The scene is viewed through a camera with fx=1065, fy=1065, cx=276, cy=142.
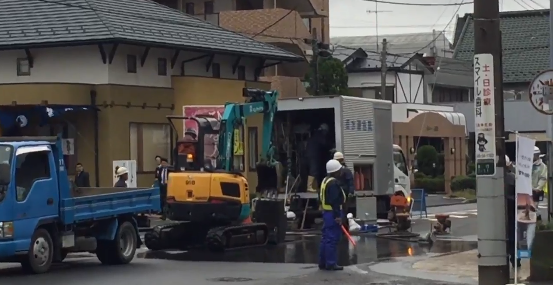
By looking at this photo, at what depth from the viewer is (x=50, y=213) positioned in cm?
1781

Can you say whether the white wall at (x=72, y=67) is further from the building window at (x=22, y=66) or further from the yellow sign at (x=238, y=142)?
the yellow sign at (x=238, y=142)

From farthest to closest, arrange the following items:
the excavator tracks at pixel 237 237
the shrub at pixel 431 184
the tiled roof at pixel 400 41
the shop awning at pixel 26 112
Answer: the tiled roof at pixel 400 41 → the shrub at pixel 431 184 → the shop awning at pixel 26 112 → the excavator tracks at pixel 237 237

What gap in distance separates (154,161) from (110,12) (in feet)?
16.7

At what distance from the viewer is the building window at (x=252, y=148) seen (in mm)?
37969

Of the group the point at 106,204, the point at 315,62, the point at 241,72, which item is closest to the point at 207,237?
the point at 106,204

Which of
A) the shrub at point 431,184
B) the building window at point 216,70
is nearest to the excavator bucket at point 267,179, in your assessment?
the building window at point 216,70

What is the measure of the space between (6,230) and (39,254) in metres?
0.96

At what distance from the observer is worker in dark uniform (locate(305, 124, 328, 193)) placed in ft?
90.5

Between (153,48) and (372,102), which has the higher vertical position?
(153,48)

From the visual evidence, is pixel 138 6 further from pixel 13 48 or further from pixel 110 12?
pixel 13 48

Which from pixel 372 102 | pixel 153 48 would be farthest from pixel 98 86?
pixel 372 102

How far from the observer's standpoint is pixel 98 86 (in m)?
32.8

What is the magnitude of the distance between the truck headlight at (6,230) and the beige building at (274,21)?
90.1 ft

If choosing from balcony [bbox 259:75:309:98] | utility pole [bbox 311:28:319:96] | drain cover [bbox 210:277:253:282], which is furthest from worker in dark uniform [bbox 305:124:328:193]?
utility pole [bbox 311:28:319:96]
